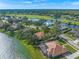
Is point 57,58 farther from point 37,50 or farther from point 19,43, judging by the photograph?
point 19,43

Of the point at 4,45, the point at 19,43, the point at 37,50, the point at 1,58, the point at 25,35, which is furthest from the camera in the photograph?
the point at 25,35

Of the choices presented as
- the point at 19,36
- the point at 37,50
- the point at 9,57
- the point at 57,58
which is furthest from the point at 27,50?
the point at 19,36

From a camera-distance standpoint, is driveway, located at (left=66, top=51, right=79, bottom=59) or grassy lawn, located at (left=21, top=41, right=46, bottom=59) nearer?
driveway, located at (left=66, top=51, right=79, bottom=59)

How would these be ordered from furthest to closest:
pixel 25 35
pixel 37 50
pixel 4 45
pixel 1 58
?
pixel 25 35
pixel 4 45
pixel 37 50
pixel 1 58

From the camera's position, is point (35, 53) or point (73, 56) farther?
point (35, 53)

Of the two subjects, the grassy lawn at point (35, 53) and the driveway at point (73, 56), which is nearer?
the driveway at point (73, 56)

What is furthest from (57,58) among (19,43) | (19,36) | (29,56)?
(19,36)

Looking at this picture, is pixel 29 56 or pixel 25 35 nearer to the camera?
pixel 29 56

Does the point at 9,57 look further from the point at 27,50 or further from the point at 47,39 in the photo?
the point at 47,39

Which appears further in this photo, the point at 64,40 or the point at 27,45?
the point at 64,40
